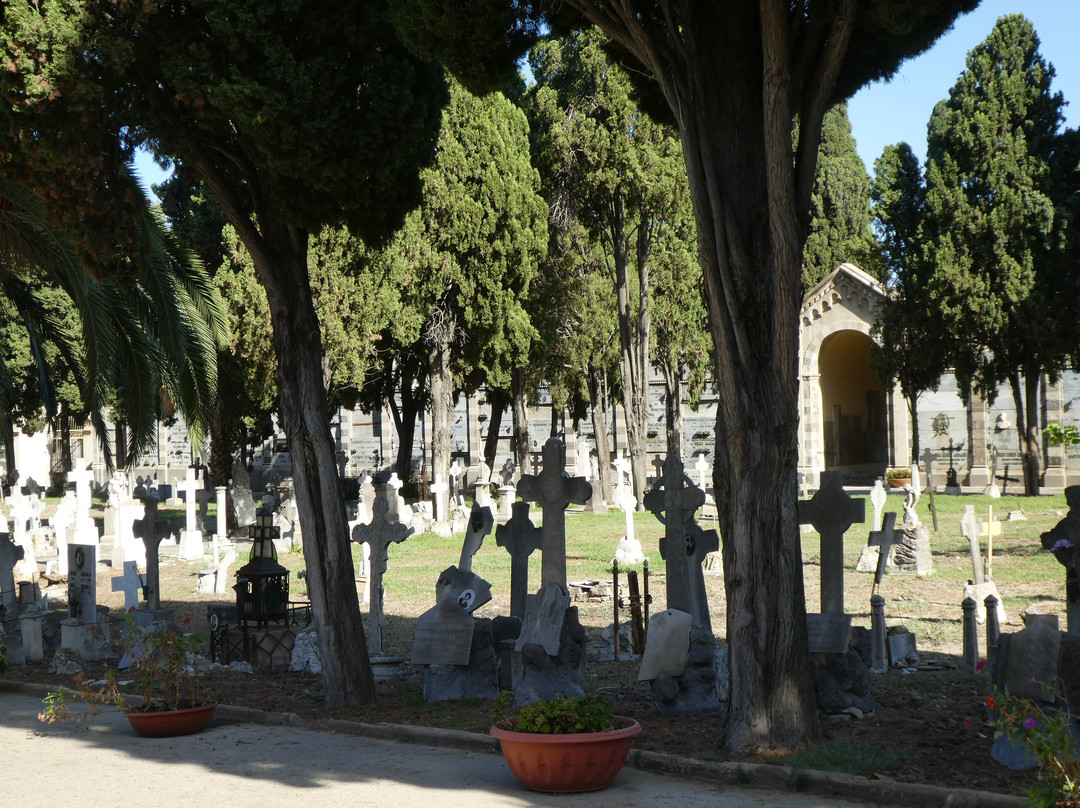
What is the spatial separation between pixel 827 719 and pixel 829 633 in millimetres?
596

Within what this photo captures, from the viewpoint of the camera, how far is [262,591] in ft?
33.6

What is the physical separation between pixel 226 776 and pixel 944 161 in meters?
26.2

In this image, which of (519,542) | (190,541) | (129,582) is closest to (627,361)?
(190,541)

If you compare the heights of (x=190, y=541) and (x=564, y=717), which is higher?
(x=190, y=541)

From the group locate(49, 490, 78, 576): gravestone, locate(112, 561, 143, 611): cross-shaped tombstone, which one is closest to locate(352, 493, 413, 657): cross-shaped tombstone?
locate(112, 561, 143, 611): cross-shaped tombstone

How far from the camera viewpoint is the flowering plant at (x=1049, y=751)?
4109mm

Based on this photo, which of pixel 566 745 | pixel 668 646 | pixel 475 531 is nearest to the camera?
pixel 566 745

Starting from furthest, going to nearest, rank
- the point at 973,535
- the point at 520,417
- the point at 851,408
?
the point at 851,408
the point at 520,417
the point at 973,535

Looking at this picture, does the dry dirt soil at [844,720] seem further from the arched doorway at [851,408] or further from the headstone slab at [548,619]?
the arched doorway at [851,408]

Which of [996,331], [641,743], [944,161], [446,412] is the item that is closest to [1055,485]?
[996,331]

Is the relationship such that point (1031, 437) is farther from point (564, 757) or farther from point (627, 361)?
point (564, 757)

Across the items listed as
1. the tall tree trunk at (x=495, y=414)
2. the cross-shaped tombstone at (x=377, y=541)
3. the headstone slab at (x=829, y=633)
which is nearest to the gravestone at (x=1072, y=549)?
the headstone slab at (x=829, y=633)

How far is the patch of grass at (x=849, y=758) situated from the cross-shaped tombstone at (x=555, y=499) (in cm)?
258

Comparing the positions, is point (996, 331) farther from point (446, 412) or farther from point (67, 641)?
point (67, 641)
